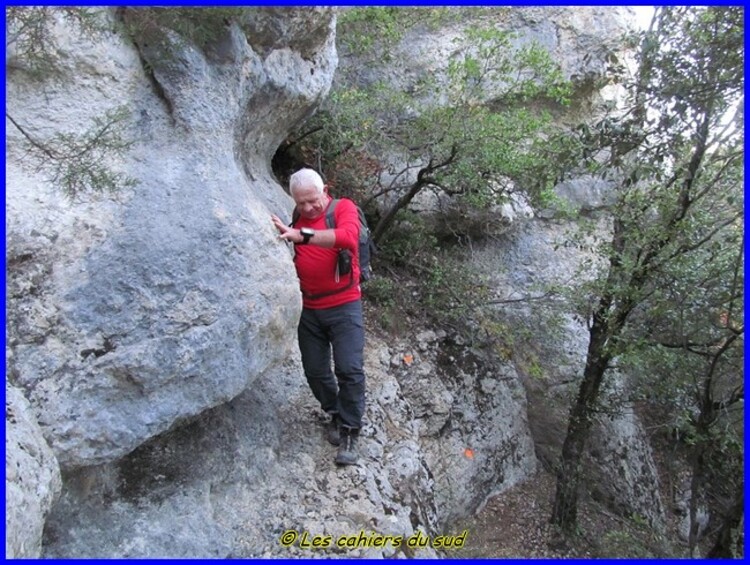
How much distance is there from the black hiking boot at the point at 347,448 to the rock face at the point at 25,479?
189cm

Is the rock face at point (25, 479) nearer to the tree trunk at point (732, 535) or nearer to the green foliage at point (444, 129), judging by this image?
the green foliage at point (444, 129)

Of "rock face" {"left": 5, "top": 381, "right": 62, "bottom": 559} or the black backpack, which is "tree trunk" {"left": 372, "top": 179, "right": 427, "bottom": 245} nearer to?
the black backpack

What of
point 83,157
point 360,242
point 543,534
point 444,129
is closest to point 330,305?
point 360,242

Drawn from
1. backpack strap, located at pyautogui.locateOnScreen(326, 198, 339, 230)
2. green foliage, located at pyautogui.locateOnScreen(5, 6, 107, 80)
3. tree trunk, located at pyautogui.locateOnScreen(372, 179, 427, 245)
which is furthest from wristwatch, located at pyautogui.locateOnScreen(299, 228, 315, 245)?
tree trunk, located at pyautogui.locateOnScreen(372, 179, 427, 245)

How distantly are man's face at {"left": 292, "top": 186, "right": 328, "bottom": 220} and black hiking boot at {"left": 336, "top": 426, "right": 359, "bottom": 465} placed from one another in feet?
5.29

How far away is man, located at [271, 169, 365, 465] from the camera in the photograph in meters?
4.05

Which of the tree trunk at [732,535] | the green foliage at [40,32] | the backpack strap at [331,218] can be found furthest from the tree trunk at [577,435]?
the green foliage at [40,32]

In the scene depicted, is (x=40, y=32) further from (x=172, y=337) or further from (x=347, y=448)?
(x=347, y=448)

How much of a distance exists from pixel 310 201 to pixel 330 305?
0.76m

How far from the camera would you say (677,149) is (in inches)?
182

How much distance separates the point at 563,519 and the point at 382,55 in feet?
19.9

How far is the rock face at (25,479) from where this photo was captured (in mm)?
2721

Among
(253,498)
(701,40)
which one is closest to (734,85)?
(701,40)

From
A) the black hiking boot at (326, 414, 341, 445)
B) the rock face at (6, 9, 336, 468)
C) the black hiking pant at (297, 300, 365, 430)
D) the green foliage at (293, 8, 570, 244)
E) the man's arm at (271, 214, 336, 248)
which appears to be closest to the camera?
the rock face at (6, 9, 336, 468)
